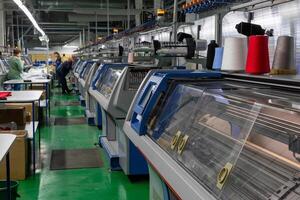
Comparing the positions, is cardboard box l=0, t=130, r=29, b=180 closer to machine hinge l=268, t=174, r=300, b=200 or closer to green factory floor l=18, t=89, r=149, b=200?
green factory floor l=18, t=89, r=149, b=200

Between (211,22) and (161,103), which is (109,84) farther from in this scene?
(161,103)

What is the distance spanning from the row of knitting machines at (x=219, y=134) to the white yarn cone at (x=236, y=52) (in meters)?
0.08

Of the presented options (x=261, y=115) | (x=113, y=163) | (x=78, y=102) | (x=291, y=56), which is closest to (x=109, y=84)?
(x=113, y=163)

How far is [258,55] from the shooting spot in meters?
2.24

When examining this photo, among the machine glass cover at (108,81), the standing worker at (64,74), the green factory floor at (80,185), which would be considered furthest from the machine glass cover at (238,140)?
the standing worker at (64,74)

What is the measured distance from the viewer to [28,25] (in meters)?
24.5

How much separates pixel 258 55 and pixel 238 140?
→ 2.09ft

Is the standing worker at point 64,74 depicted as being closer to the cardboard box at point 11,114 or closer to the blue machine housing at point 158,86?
the cardboard box at point 11,114

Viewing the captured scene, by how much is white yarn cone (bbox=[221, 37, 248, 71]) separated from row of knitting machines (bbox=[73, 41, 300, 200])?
0.27ft

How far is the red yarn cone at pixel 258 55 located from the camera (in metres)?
2.24

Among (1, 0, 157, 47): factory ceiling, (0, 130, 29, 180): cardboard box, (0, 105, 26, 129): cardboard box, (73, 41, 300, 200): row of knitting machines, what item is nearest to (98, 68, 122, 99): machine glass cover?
(0, 105, 26, 129): cardboard box

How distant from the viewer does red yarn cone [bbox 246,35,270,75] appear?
224 centimetres

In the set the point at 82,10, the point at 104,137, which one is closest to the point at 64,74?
the point at 82,10

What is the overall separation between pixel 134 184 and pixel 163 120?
186 centimetres
